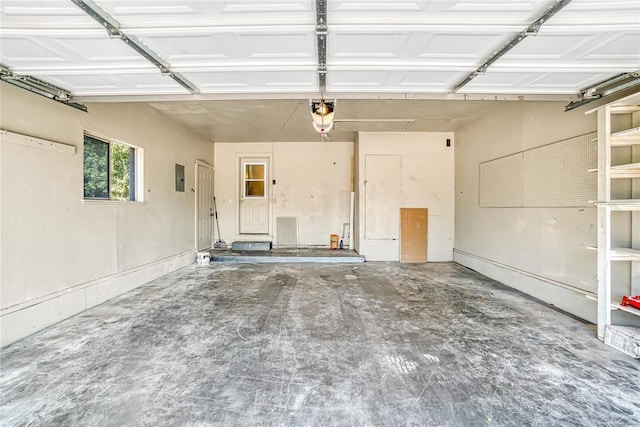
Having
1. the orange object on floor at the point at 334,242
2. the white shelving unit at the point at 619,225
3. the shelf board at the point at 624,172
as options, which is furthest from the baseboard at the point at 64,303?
the shelf board at the point at 624,172

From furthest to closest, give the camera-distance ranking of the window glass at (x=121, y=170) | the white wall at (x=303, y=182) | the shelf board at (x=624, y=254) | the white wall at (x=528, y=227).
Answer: the white wall at (x=303, y=182) < the window glass at (x=121, y=170) < the white wall at (x=528, y=227) < the shelf board at (x=624, y=254)

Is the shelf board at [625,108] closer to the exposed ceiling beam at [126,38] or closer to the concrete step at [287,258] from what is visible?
the exposed ceiling beam at [126,38]

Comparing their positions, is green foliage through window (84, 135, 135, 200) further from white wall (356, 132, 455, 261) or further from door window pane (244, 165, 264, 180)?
white wall (356, 132, 455, 261)

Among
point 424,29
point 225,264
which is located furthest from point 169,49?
point 225,264

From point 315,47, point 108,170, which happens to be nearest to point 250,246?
point 108,170

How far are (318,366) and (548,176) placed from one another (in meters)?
3.85

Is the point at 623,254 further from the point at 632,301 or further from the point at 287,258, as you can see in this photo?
the point at 287,258

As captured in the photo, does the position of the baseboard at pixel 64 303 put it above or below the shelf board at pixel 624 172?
below

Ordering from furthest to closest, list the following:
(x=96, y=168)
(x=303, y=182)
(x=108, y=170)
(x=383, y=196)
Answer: (x=303, y=182), (x=383, y=196), (x=108, y=170), (x=96, y=168)

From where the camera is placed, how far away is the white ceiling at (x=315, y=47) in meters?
1.68

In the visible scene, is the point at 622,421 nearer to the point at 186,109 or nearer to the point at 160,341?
the point at 160,341

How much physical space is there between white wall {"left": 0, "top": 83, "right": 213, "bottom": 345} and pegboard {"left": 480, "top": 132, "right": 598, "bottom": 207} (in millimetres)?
5714

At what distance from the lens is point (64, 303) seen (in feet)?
10.3

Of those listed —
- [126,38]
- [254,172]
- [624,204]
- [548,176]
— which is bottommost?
[624,204]
